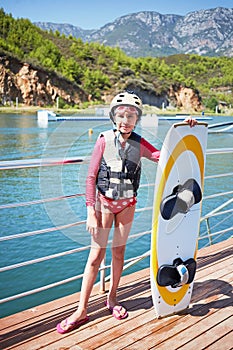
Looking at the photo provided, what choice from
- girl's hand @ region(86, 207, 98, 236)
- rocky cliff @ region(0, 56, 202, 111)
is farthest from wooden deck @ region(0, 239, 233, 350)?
rocky cliff @ region(0, 56, 202, 111)

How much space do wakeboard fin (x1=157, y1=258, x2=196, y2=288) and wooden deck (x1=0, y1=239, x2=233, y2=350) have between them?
0.62 ft

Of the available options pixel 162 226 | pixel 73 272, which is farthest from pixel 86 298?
pixel 73 272

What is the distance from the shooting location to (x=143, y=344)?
169cm

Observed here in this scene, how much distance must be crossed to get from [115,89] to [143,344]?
59.9m

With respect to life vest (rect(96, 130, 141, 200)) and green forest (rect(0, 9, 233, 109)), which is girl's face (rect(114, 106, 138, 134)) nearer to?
life vest (rect(96, 130, 141, 200))

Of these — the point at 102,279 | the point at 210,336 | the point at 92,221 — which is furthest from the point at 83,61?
the point at 210,336

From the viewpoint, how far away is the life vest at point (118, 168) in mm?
1621

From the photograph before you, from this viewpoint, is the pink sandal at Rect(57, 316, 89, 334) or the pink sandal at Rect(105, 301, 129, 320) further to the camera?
the pink sandal at Rect(105, 301, 129, 320)

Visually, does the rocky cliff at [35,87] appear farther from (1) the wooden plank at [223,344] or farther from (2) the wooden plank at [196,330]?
(1) the wooden plank at [223,344]

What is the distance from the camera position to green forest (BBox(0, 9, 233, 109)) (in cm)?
6084

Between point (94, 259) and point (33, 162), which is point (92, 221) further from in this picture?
point (33, 162)

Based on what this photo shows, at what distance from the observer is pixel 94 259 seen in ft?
5.73

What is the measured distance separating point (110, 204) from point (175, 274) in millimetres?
544

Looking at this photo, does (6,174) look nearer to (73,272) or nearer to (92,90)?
(73,272)
